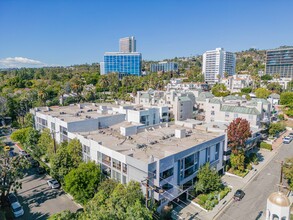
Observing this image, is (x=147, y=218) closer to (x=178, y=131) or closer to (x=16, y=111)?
(x=178, y=131)

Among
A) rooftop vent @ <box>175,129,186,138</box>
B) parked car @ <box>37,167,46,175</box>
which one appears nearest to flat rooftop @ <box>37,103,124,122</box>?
parked car @ <box>37,167,46,175</box>

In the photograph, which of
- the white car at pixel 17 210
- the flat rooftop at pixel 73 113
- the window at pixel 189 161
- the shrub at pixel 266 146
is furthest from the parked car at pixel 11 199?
the shrub at pixel 266 146

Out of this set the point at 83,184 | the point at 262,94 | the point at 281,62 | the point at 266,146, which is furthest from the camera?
the point at 281,62

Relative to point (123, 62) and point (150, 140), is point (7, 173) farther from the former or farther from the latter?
point (123, 62)

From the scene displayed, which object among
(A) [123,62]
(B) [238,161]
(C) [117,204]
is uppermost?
(A) [123,62]

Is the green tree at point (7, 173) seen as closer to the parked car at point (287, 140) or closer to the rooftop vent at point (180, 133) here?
the rooftop vent at point (180, 133)

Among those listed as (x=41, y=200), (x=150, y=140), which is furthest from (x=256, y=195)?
(x=41, y=200)
